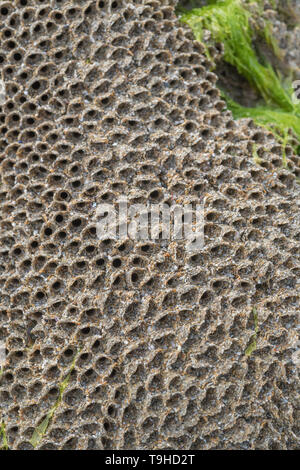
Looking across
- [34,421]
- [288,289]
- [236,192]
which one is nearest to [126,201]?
[236,192]

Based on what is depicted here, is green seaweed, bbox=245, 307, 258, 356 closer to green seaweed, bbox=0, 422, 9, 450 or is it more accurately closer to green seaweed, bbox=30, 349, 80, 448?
green seaweed, bbox=30, 349, 80, 448

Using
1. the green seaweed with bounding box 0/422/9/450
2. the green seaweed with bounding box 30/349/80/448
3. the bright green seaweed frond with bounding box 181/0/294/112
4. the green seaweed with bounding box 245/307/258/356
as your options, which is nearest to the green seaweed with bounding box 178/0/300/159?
the bright green seaweed frond with bounding box 181/0/294/112

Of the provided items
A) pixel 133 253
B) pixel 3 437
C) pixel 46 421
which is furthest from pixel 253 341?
pixel 3 437

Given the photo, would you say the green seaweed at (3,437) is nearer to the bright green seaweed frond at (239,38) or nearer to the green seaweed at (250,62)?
the green seaweed at (250,62)

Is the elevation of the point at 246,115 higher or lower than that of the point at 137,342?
higher

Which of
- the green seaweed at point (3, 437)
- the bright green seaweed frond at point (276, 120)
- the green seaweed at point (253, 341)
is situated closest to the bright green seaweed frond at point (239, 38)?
the bright green seaweed frond at point (276, 120)
